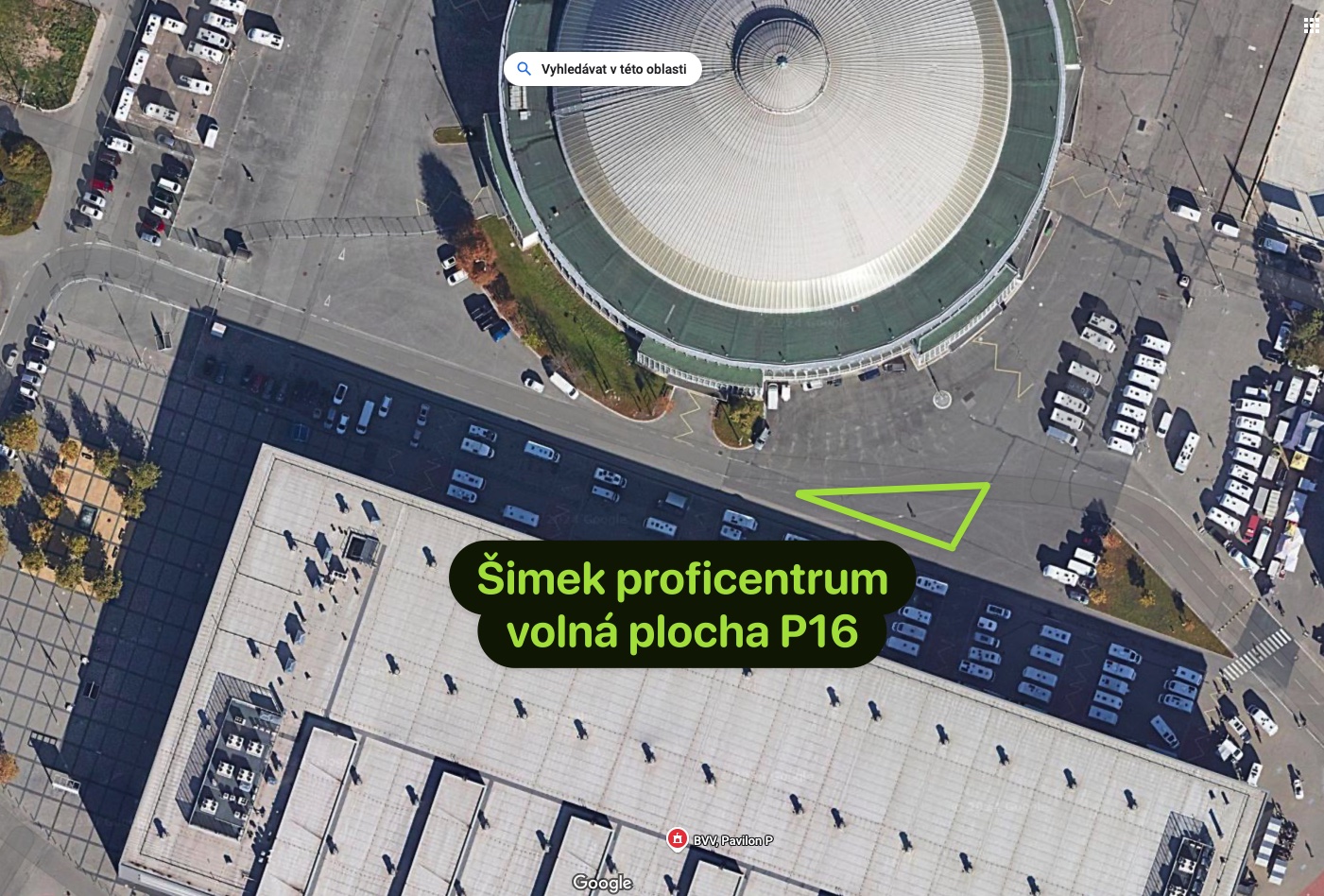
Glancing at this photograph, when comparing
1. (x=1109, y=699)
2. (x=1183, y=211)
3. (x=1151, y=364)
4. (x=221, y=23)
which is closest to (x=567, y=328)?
(x=221, y=23)

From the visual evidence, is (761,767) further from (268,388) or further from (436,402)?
(268,388)

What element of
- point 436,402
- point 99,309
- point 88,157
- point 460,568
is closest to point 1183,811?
point 460,568

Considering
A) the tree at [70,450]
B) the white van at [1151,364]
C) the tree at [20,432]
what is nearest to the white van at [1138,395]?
the white van at [1151,364]

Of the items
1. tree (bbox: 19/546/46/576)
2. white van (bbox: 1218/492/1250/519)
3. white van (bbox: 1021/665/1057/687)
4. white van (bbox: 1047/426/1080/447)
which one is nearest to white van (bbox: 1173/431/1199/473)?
white van (bbox: 1218/492/1250/519)

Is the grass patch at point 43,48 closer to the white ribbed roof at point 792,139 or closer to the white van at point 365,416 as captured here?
the white van at point 365,416

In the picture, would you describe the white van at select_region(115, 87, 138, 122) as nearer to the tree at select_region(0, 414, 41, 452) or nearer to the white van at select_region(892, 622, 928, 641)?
the tree at select_region(0, 414, 41, 452)

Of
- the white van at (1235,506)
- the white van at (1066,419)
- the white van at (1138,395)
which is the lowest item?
the white van at (1235,506)

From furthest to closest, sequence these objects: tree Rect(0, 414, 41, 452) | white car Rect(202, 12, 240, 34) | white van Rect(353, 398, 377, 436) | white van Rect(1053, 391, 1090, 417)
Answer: white car Rect(202, 12, 240, 34)
white van Rect(353, 398, 377, 436)
white van Rect(1053, 391, 1090, 417)
tree Rect(0, 414, 41, 452)
